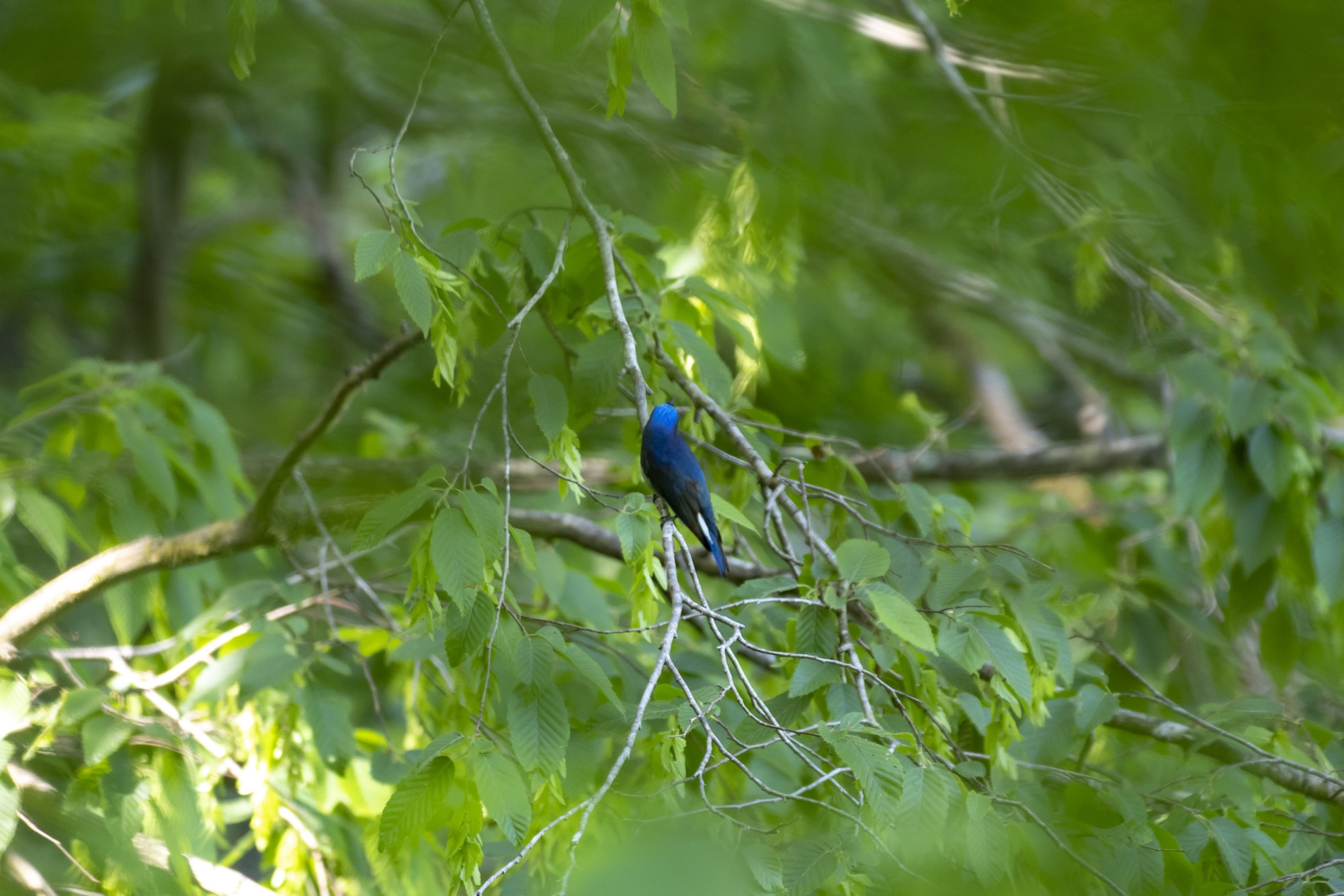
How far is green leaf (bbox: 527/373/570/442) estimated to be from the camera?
1.94 m

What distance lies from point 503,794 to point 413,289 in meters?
0.86

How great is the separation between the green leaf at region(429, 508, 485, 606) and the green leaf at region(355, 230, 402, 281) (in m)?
0.44

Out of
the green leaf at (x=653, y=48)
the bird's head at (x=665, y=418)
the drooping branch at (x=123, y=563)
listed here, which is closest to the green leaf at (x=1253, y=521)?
the bird's head at (x=665, y=418)

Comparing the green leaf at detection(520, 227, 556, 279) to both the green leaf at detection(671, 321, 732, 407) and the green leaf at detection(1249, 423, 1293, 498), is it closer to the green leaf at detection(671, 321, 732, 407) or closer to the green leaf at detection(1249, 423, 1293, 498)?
the green leaf at detection(671, 321, 732, 407)

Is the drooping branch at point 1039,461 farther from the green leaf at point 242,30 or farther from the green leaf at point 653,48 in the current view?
the green leaf at point 242,30

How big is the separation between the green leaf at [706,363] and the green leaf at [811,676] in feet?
2.25

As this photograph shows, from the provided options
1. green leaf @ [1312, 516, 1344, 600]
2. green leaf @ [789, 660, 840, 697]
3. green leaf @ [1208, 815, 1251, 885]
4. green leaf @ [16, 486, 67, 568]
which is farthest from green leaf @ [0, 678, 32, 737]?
green leaf @ [1312, 516, 1344, 600]

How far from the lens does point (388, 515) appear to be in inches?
65.2

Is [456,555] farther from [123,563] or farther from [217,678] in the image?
[123,563]

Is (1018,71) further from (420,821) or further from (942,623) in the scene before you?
(420,821)

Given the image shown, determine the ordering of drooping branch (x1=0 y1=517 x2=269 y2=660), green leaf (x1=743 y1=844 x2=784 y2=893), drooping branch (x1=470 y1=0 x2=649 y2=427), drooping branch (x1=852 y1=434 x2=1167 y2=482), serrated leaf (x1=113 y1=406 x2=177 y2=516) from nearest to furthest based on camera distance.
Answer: green leaf (x1=743 y1=844 x2=784 y2=893) → drooping branch (x1=470 y1=0 x2=649 y2=427) → drooping branch (x1=0 y1=517 x2=269 y2=660) → serrated leaf (x1=113 y1=406 x2=177 y2=516) → drooping branch (x1=852 y1=434 x2=1167 y2=482)

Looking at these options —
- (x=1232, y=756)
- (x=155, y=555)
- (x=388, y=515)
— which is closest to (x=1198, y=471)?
(x=1232, y=756)

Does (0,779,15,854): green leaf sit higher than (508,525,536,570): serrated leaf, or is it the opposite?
(508,525,536,570): serrated leaf

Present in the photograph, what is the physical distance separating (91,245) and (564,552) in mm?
4468
